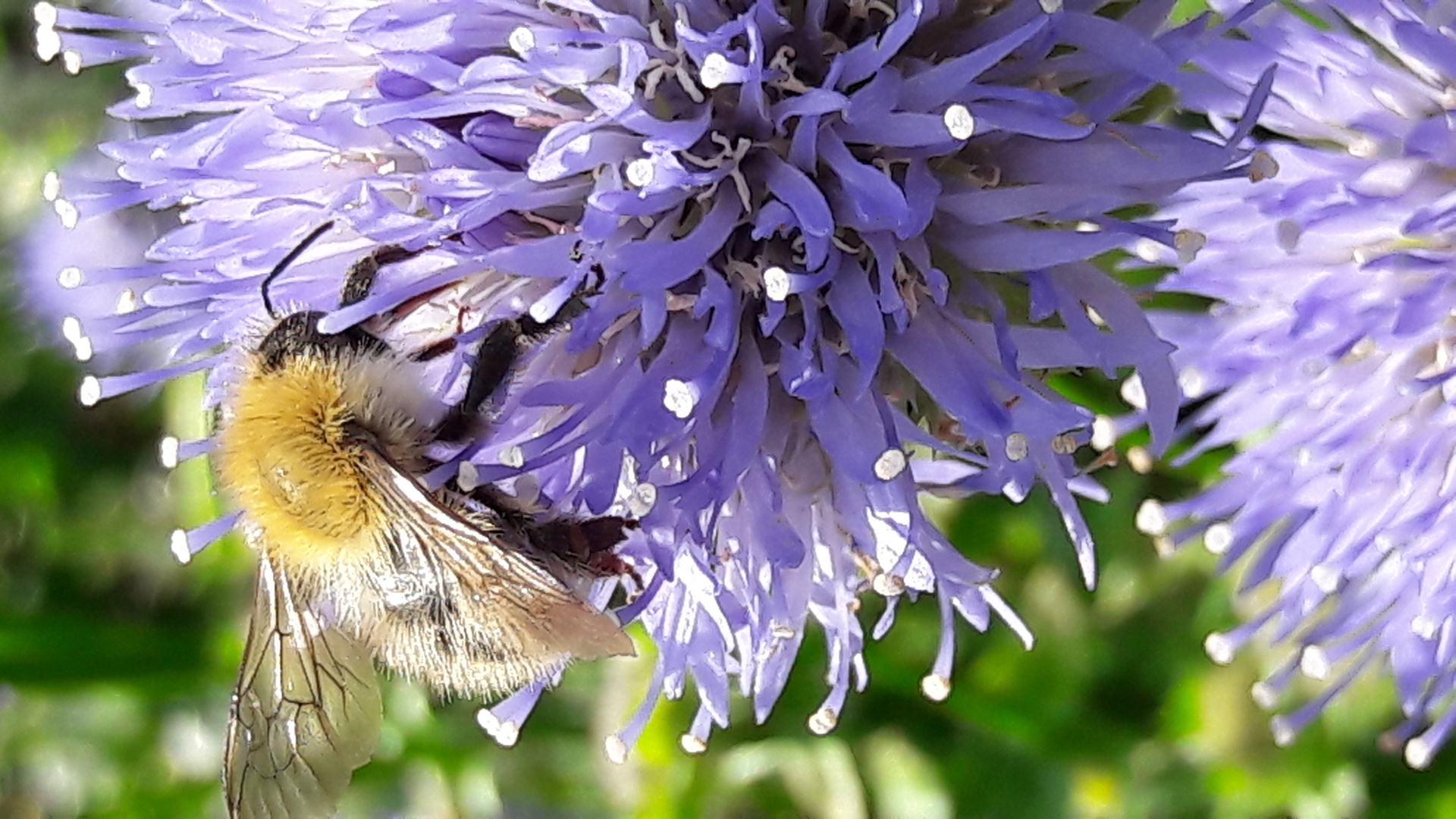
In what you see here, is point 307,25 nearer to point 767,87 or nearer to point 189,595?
point 767,87

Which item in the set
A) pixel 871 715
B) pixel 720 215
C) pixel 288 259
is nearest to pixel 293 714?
pixel 288 259

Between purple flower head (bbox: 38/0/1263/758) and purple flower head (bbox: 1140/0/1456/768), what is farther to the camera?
purple flower head (bbox: 1140/0/1456/768)

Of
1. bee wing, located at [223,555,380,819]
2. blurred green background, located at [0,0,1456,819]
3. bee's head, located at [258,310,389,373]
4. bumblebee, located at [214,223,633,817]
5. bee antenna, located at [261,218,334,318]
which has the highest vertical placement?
bee antenna, located at [261,218,334,318]

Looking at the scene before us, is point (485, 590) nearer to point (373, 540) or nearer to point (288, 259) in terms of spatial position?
point (373, 540)

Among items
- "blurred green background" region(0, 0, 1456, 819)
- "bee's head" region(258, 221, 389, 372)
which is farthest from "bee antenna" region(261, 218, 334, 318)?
"blurred green background" region(0, 0, 1456, 819)

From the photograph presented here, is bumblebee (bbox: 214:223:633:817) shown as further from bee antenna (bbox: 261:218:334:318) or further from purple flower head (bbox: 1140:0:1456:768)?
purple flower head (bbox: 1140:0:1456:768)
